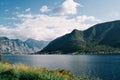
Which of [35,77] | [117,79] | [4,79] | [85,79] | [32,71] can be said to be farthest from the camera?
[117,79]

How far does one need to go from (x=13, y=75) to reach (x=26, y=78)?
64.3 inches

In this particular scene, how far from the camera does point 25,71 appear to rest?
81.2 feet

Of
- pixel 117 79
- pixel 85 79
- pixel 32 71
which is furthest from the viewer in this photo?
pixel 117 79

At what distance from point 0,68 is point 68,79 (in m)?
8.73

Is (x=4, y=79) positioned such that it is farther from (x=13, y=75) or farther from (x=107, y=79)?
(x=107, y=79)

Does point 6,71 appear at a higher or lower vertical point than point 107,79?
higher

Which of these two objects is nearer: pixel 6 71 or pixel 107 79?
pixel 6 71

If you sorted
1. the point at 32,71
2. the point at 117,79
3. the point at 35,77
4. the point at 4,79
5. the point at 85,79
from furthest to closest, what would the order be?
the point at 117,79
the point at 85,79
the point at 32,71
the point at 35,77
the point at 4,79

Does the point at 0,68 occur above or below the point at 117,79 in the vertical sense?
above

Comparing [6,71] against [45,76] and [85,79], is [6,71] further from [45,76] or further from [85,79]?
[85,79]

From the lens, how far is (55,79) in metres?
21.7

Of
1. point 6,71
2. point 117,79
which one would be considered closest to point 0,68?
point 6,71

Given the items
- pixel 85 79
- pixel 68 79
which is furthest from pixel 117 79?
pixel 68 79

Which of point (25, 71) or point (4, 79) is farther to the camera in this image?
point (25, 71)
